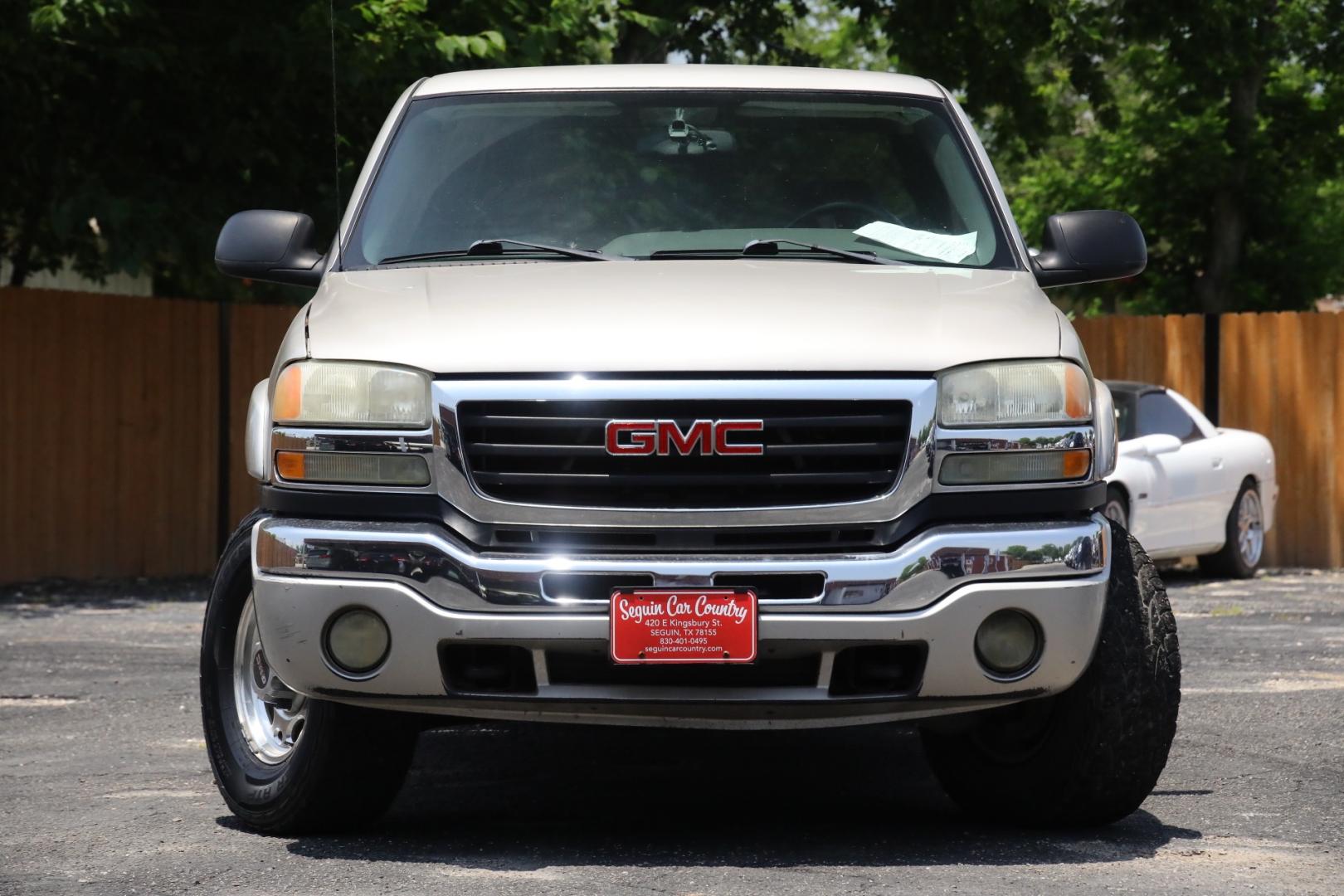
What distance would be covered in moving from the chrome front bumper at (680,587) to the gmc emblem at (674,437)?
0.82ft

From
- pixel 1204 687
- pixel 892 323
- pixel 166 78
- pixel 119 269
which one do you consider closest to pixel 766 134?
pixel 892 323

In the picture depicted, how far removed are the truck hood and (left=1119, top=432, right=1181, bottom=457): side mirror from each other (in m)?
8.39

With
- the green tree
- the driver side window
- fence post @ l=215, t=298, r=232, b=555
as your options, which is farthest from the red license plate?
the green tree

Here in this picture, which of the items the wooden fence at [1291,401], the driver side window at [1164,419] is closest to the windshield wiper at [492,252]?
the driver side window at [1164,419]

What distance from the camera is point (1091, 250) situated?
5.82 m

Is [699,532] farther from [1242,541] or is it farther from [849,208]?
[1242,541]

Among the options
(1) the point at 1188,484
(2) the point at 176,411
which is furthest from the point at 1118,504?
(2) the point at 176,411

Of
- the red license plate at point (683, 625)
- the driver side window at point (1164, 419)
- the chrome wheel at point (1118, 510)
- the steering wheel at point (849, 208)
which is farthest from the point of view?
the driver side window at point (1164, 419)

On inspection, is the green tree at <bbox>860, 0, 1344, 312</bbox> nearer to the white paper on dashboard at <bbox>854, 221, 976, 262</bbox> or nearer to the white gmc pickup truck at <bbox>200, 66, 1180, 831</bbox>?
the white paper on dashboard at <bbox>854, 221, 976, 262</bbox>

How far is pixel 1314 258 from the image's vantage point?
2867cm

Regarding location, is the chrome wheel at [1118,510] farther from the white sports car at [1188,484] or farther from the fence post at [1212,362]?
the fence post at [1212,362]

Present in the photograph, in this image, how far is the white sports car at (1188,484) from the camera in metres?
13.6

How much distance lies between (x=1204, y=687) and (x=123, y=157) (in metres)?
9.19

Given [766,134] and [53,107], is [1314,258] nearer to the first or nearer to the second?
[53,107]
